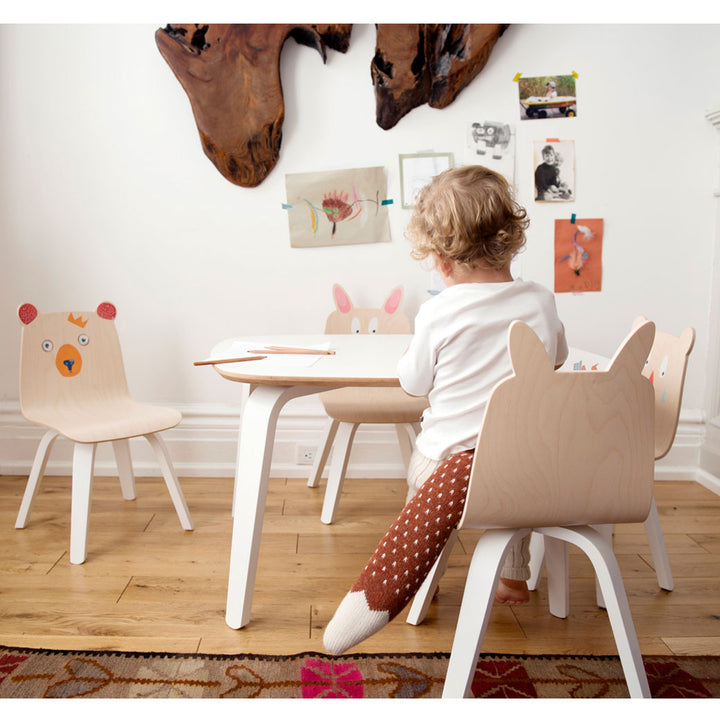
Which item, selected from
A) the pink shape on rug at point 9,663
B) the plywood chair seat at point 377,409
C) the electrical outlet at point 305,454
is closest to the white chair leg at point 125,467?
the electrical outlet at point 305,454

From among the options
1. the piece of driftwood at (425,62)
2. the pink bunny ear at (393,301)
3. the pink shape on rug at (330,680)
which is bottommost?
the pink shape on rug at (330,680)

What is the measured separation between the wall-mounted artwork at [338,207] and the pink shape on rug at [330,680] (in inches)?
63.3

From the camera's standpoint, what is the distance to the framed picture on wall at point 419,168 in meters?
2.63

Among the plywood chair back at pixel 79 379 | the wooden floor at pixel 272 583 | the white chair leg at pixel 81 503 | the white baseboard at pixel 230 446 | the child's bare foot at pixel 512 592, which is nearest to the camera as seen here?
the wooden floor at pixel 272 583

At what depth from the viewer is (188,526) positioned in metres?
2.21

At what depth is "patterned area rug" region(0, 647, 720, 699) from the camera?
53.7 inches

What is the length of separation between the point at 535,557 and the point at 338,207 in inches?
56.8

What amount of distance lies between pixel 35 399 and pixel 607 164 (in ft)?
6.92

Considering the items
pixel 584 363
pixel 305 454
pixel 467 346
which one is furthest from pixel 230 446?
pixel 467 346

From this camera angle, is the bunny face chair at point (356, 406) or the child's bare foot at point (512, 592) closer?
the child's bare foot at point (512, 592)

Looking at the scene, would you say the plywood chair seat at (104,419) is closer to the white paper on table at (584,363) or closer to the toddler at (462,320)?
the toddler at (462,320)

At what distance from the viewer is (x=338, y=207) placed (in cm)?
266
